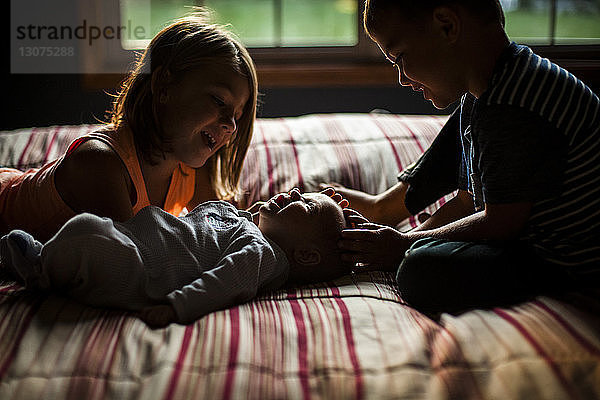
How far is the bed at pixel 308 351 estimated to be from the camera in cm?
85

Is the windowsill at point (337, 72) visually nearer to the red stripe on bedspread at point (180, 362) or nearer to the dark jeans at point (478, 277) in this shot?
the dark jeans at point (478, 277)

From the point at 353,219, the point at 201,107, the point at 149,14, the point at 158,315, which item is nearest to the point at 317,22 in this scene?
the point at 149,14

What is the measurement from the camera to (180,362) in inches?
35.4

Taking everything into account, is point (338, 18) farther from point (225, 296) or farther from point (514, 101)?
point (225, 296)

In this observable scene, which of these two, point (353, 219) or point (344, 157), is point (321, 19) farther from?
point (353, 219)

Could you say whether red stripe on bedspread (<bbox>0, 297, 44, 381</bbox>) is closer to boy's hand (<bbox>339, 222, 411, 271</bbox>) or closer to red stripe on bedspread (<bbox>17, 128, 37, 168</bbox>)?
boy's hand (<bbox>339, 222, 411, 271</bbox>)

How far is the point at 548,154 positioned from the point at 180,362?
71cm

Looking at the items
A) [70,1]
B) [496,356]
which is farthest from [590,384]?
[70,1]

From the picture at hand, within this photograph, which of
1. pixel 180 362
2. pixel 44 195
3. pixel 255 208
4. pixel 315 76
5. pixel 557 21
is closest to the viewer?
pixel 180 362

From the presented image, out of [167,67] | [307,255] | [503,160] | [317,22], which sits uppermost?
[317,22]

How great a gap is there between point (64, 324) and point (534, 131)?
84 centimetres

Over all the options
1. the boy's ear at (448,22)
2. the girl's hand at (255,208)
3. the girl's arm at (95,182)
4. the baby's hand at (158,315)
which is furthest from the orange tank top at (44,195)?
the boy's ear at (448,22)

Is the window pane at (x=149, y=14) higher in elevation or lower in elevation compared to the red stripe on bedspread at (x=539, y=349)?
higher

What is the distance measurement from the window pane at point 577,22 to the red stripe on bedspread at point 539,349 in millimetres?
1941
